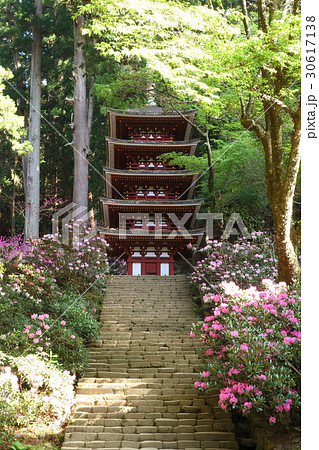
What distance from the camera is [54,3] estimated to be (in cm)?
2103

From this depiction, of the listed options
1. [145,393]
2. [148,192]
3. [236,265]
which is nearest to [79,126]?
[148,192]

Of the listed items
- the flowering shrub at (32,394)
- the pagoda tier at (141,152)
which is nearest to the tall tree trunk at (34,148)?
the pagoda tier at (141,152)

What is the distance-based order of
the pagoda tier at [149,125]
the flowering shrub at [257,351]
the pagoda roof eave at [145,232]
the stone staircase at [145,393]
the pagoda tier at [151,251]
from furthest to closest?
the pagoda tier at [149,125], the pagoda tier at [151,251], the pagoda roof eave at [145,232], the stone staircase at [145,393], the flowering shrub at [257,351]

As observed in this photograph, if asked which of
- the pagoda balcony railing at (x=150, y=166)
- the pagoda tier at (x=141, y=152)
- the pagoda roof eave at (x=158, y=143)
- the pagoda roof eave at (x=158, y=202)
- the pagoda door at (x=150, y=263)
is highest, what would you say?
the pagoda roof eave at (x=158, y=143)

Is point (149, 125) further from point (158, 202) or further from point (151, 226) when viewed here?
point (151, 226)

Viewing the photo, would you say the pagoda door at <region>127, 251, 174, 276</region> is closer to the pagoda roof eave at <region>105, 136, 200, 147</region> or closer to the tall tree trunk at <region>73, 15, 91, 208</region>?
the tall tree trunk at <region>73, 15, 91, 208</region>

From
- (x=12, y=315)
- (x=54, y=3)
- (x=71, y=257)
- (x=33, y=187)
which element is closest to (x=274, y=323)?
(x=12, y=315)

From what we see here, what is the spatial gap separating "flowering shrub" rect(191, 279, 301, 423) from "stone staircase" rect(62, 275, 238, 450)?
34.1 inches

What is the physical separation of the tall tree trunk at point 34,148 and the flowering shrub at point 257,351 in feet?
45.7

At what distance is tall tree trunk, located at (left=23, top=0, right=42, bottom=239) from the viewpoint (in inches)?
793

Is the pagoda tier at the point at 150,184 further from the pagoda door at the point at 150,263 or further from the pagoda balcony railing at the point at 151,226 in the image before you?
the pagoda door at the point at 150,263

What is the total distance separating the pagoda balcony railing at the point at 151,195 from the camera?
65.8ft
